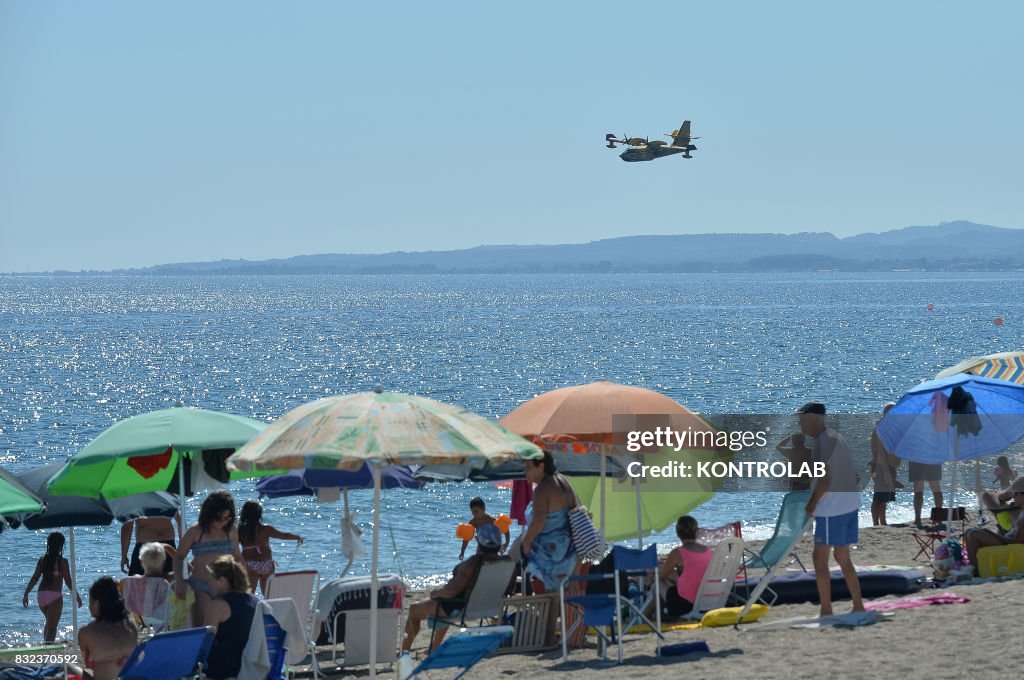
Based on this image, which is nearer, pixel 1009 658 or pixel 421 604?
pixel 1009 658

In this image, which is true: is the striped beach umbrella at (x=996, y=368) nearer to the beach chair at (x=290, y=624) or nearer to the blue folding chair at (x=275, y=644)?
the beach chair at (x=290, y=624)

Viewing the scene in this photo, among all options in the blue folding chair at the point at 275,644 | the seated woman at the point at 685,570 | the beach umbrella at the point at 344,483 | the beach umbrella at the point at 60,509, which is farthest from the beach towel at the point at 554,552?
the beach umbrella at the point at 60,509

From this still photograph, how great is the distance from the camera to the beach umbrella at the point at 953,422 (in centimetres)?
1173

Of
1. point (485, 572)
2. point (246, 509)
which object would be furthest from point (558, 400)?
point (246, 509)

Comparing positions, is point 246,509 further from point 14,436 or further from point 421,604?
point 14,436

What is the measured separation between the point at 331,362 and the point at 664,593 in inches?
2599

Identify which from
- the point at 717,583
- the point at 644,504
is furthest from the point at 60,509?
the point at 717,583

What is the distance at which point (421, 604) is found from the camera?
1008cm

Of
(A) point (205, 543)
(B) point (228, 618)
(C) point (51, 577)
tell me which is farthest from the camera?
(C) point (51, 577)

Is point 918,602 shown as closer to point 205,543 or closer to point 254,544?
point 254,544

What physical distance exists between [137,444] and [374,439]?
2.94 meters

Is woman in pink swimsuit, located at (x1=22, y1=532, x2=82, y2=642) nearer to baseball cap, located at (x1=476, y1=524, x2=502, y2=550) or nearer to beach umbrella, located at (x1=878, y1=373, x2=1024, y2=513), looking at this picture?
baseball cap, located at (x1=476, y1=524, x2=502, y2=550)

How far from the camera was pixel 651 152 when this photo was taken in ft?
234

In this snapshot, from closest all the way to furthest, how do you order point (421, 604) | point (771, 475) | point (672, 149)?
point (421, 604), point (771, 475), point (672, 149)
